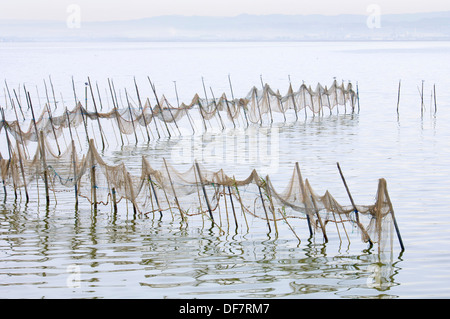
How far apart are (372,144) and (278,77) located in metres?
64.7

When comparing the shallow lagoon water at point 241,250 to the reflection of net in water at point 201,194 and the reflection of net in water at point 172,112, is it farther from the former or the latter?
the reflection of net in water at point 172,112

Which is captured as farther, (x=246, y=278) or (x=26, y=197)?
(x=26, y=197)

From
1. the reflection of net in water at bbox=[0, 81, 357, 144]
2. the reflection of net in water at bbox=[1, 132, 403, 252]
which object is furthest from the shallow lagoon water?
the reflection of net in water at bbox=[0, 81, 357, 144]

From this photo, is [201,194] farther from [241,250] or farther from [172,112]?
[172,112]

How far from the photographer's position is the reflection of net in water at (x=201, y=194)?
14750mm

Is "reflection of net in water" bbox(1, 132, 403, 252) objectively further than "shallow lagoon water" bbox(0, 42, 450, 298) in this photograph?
Yes

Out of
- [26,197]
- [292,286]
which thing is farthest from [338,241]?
[26,197]

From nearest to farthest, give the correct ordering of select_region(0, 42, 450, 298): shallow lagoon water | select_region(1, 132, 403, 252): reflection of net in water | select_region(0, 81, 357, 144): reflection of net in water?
select_region(0, 42, 450, 298): shallow lagoon water < select_region(1, 132, 403, 252): reflection of net in water < select_region(0, 81, 357, 144): reflection of net in water

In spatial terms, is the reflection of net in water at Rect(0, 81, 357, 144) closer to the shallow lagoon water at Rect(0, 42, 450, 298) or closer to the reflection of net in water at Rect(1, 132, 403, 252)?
the shallow lagoon water at Rect(0, 42, 450, 298)

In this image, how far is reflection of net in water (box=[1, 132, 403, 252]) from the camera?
1475cm

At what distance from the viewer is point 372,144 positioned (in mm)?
30906

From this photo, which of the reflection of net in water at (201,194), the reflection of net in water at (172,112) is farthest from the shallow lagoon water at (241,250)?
the reflection of net in water at (172,112)
